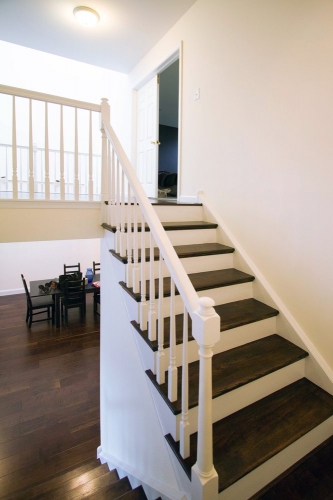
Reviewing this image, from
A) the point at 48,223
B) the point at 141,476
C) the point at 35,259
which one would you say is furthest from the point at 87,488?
the point at 35,259

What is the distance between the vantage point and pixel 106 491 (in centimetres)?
185

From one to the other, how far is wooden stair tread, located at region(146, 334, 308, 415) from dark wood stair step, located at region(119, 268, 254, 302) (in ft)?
1.46

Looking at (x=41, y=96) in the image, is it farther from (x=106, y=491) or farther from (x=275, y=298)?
(x=106, y=491)

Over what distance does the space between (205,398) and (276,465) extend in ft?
2.34

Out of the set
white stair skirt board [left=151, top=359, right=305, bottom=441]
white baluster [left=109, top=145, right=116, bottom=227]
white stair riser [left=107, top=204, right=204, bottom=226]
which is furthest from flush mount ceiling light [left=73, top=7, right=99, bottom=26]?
white stair skirt board [left=151, top=359, right=305, bottom=441]

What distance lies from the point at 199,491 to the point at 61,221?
2054 mm

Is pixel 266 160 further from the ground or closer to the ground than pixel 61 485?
further from the ground

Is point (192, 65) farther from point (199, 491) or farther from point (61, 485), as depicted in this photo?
point (61, 485)

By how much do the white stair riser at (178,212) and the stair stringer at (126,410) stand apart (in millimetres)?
601

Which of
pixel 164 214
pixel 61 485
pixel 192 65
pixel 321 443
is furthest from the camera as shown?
pixel 192 65

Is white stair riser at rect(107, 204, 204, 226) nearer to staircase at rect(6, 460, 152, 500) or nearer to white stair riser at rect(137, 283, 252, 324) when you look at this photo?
white stair riser at rect(137, 283, 252, 324)

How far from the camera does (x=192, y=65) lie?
2.90 metres

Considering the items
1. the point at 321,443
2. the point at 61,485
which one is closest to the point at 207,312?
the point at 321,443

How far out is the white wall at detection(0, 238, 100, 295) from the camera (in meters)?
6.13
